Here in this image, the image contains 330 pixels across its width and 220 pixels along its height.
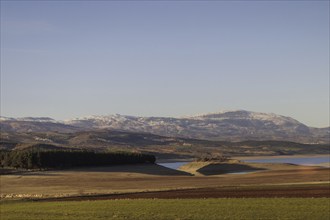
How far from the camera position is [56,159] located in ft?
396

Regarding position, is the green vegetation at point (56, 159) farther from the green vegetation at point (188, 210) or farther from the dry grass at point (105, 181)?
the green vegetation at point (188, 210)

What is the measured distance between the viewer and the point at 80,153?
127 meters

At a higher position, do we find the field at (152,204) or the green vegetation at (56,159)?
the green vegetation at (56,159)

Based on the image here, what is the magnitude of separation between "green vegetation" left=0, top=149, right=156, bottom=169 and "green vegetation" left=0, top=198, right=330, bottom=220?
220ft

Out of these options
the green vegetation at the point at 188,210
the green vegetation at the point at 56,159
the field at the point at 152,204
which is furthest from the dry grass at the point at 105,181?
the green vegetation at the point at 188,210

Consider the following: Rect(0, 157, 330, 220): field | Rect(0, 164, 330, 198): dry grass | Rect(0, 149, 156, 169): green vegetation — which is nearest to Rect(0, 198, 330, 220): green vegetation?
Rect(0, 157, 330, 220): field

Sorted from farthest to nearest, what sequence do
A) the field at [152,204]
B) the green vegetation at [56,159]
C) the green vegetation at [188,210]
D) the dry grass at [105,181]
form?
the green vegetation at [56,159], the dry grass at [105,181], the field at [152,204], the green vegetation at [188,210]

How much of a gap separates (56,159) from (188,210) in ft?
263

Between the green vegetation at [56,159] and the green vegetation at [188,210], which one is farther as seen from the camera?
the green vegetation at [56,159]

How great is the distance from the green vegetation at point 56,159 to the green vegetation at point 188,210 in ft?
220

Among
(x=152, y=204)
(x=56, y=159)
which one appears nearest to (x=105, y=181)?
(x=56, y=159)

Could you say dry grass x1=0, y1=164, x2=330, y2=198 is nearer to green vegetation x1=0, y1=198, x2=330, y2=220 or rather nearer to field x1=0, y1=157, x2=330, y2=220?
field x1=0, y1=157, x2=330, y2=220

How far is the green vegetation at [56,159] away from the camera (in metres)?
118

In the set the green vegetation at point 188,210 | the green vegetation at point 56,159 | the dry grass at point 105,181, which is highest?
the green vegetation at point 56,159
